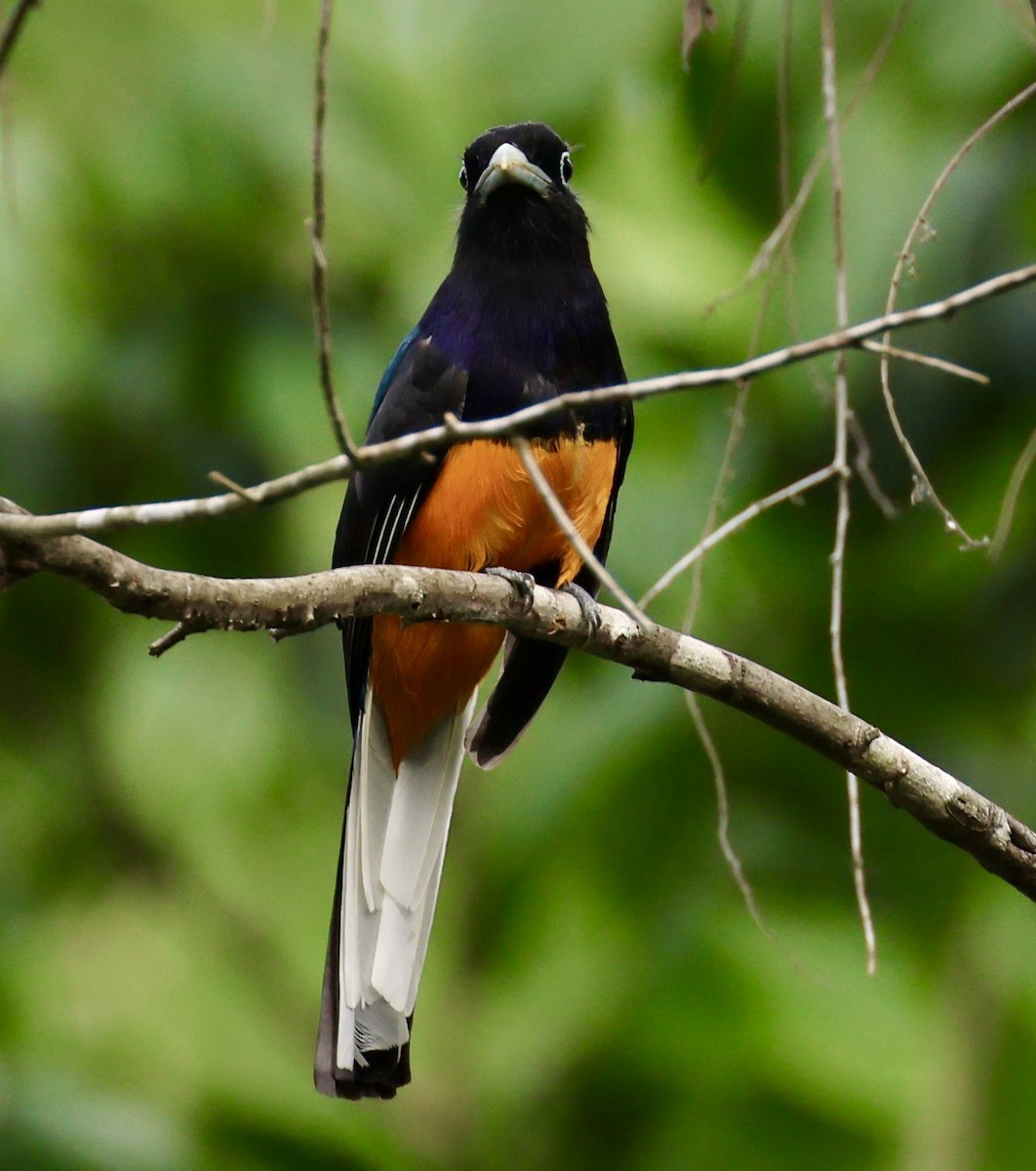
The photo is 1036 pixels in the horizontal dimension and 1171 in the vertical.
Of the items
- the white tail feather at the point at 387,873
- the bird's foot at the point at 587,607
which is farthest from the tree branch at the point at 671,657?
the white tail feather at the point at 387,873

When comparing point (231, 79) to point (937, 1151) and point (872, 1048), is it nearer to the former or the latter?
point (872, 1048)

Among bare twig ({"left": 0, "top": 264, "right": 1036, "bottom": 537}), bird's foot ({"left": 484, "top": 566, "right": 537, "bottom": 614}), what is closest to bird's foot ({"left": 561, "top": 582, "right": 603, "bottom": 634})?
bird's foot ({"left": 484, "top": 566, "right": 537, "bottom": 614})

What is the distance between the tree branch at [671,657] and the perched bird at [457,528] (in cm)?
68

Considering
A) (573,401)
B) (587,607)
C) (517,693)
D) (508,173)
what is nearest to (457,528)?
(517,693)

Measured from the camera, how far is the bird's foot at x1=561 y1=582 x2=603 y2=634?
2850 millimetres

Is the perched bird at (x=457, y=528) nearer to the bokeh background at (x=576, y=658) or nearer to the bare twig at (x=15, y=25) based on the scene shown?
the bokeh background at (x=576, y=658)

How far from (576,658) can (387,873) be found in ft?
4.68

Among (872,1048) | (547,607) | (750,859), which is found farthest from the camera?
(750,859)

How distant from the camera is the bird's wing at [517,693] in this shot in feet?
12.6

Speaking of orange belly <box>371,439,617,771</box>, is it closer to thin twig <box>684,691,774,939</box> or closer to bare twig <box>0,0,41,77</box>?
thin twig <box>684,691,774,939</box>

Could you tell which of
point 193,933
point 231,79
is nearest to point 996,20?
point 231,79

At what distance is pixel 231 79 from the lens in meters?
4.61

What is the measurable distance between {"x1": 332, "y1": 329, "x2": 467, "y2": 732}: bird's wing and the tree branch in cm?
77

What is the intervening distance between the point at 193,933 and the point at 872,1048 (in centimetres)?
229
